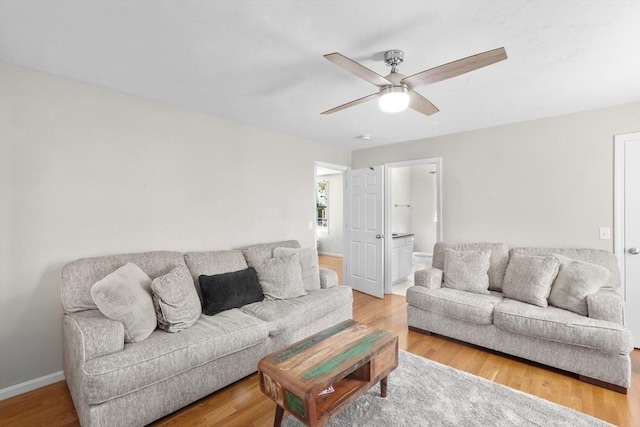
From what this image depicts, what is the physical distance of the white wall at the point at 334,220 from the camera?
8.24 meters

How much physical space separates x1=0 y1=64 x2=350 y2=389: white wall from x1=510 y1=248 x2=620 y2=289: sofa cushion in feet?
11.0

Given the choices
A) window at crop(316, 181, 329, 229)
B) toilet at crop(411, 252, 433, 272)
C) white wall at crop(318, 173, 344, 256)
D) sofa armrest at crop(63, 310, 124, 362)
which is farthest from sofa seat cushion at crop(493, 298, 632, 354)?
window at crop(316, 181, 329, 229)

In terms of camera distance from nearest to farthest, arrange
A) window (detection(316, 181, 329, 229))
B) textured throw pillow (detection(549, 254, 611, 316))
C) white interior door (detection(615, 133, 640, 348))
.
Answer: textured throw pillow (detection(549, 254, 611, 316)), white interior door (detection(615, 133, 640, 348)), window (detection(316, 181, 329, 229))

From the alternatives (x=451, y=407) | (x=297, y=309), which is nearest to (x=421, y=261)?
(x=297, y=309)

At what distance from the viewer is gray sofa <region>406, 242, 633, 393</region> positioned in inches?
87.5

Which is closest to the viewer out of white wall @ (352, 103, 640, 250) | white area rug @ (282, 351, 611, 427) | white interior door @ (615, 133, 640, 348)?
white area rug @ (282, 351, 611, 427)

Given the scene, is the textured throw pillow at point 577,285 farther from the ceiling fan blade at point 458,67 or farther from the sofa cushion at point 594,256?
→ the ceiling fan blade at point 458,67

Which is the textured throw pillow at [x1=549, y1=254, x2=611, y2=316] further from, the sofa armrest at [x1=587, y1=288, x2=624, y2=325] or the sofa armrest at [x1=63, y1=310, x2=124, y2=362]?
the sofa armrest at [x1=63, y1=310, x2=124, y2=362]

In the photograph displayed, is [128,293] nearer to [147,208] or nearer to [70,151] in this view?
[147,208]

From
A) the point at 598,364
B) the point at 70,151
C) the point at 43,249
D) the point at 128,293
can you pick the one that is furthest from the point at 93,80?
the point at 598,364

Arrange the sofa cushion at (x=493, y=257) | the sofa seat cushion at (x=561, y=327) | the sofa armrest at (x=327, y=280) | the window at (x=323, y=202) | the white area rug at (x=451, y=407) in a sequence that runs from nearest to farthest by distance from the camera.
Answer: the white area rug at (x=451, y=407)
the sofa seat cushion at (x=561, y=327)
the sofa cushion at (x=493, y=257)
the sofa armrest at (x=327, y=280)
the window at (x=323, y=202)

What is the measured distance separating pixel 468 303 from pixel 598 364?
96 cm

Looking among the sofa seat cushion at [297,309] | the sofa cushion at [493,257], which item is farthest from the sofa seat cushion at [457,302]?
the sofa seat cushion at [297,309]

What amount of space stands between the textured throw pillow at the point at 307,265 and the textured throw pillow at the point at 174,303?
1207 mm
